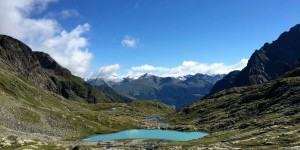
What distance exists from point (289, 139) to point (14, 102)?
131049 millimetres

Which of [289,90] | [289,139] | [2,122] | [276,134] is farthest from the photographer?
[289,90]

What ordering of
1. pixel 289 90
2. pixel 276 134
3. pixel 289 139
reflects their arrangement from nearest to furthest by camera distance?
pixel 289 139, pixel 276 134, pixel 289 90

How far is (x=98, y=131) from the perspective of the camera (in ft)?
593

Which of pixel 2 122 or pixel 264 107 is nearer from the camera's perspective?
pixel 2 122

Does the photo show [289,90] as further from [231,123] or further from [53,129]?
[53,129]

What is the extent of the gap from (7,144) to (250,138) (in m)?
73.5

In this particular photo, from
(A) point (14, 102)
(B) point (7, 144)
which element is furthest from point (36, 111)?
(B) point (7, 144)

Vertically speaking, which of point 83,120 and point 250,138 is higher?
point 83,120

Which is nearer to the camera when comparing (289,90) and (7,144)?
(7,144)

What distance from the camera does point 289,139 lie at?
95.2 m

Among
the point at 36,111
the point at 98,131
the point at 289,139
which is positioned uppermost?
the point at 36,111

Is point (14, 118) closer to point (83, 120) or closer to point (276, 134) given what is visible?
point (83, 120)

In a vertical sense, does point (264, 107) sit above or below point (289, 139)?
above

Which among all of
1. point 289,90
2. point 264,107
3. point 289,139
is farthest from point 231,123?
point 289,139
